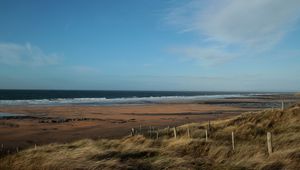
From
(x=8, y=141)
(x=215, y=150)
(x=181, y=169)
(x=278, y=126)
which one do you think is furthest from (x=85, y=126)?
(x=181, y=169)

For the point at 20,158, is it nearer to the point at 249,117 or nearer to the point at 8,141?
the point at 8,141

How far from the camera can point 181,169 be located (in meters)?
12.2

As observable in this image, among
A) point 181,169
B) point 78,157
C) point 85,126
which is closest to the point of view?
point 181,169

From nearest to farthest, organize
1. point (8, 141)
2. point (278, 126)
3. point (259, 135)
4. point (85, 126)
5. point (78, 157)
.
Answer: point (78, 157)
point (259, 135)
point (278, 126)
point (8, 141)
point (85, 126)

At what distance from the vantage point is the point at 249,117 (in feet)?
85.9

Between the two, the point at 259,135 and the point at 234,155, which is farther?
the point at 259,135

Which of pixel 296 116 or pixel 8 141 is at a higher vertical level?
pixel 296 116

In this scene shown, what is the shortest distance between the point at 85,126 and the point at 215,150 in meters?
22.3

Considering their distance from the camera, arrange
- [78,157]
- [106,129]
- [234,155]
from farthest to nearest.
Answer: [106,129]
[234,155]
[78,157]

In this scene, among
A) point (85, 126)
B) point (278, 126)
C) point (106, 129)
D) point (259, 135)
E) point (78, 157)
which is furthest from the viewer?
point (85, 126)

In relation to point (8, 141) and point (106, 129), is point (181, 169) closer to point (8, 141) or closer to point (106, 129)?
point (8, 141)

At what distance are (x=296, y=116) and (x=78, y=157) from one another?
16052 millimetres

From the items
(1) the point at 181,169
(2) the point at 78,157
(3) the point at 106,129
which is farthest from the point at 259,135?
(3) the point at 106,129

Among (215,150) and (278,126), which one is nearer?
(215,150)
